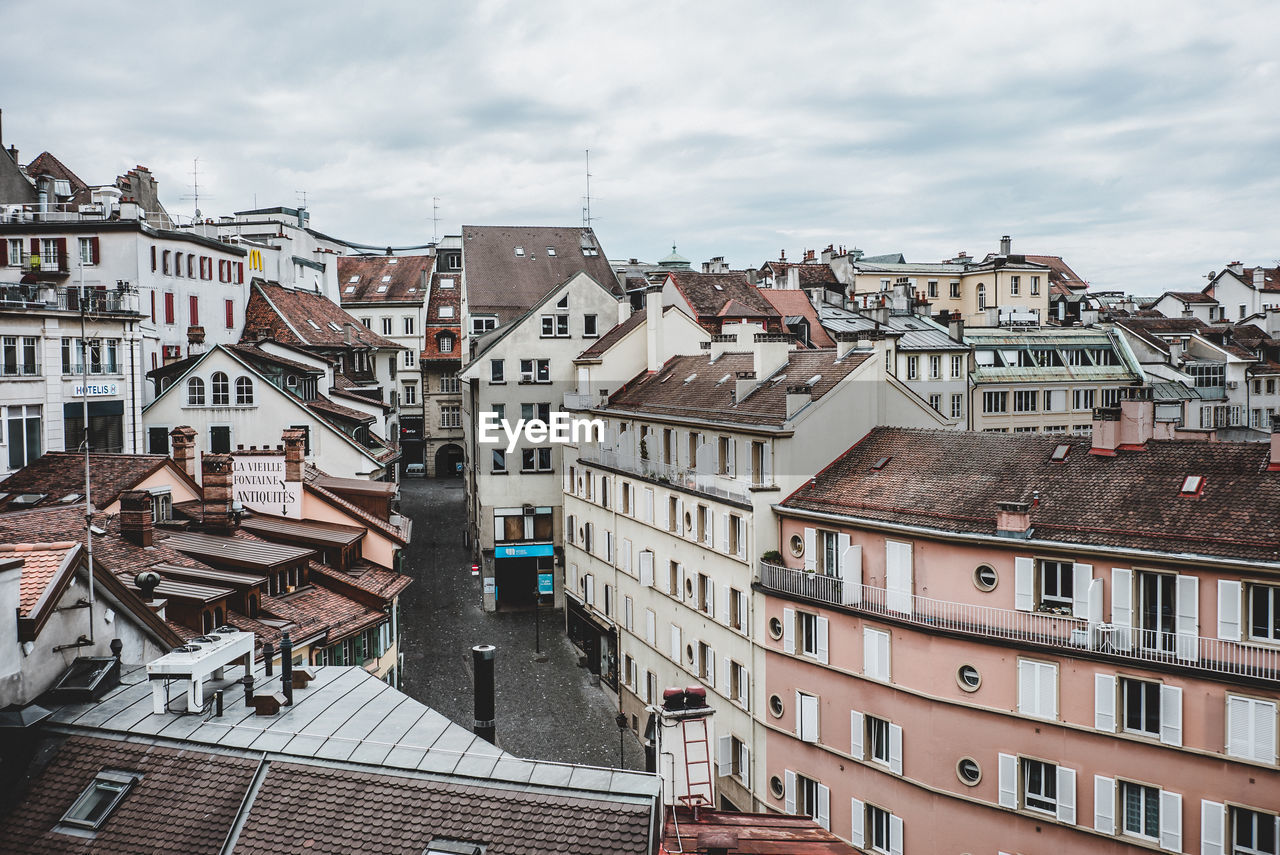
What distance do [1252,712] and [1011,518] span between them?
6386 mm

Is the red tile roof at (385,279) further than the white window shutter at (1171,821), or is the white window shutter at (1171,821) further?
the red tile roof at (385,279)

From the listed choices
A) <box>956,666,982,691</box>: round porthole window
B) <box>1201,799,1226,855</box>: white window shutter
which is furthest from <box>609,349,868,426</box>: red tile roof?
<box>1201,799,1226,855</box>: white window shutter

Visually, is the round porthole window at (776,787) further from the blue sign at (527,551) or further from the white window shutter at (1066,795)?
the blue sign at (527,551)

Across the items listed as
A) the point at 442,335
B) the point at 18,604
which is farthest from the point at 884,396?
the point at 442,335

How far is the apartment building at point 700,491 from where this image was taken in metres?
32.8

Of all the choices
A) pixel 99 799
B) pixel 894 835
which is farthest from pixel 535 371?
pixel 99 799

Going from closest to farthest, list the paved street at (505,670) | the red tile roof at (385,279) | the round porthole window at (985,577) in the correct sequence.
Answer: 1. the round porthole window at (985,577)
2. the paved street at (505,670)
3. the red tile roof at (385,279)

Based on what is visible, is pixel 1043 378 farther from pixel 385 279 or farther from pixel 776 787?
pixel 385 279

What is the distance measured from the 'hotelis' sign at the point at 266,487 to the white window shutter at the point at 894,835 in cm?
1962

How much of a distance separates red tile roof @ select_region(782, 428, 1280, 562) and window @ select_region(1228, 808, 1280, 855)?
532 centimetres

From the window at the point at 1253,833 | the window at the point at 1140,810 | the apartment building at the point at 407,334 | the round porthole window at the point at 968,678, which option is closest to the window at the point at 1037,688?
the round porthole window at the point at 968,678

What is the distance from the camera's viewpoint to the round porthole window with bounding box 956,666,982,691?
26047mm

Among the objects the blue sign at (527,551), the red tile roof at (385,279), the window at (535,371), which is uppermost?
the red tile roof at (385,279)

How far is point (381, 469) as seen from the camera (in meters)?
45.7
